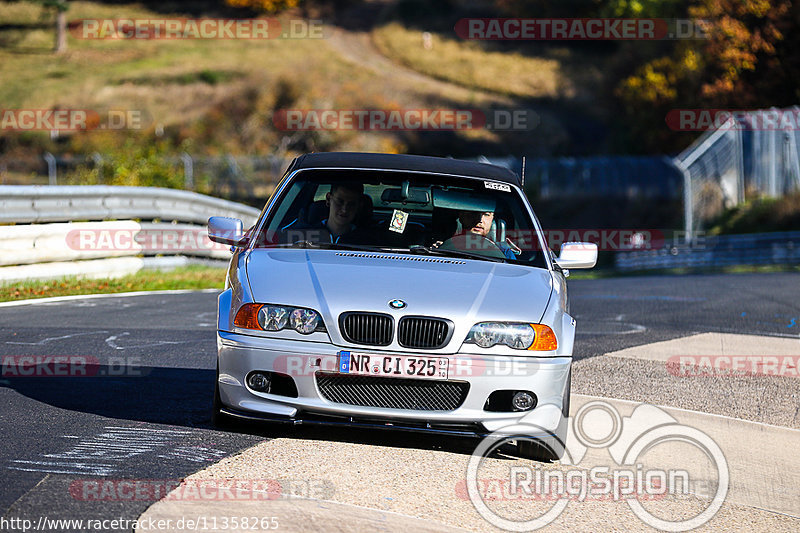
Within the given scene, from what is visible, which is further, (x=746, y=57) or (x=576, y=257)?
(x=746, y=57)

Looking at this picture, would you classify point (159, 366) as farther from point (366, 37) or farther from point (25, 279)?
point (366, 37)

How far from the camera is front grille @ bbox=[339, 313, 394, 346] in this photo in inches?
232

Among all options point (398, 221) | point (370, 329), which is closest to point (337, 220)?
point (398, 221)

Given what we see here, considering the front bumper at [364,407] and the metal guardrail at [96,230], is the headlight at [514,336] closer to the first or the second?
the front bumper at [364,407]

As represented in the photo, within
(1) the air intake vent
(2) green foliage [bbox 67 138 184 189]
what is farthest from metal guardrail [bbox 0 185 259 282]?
(2) green foliage [bbox 67 138 184 189]

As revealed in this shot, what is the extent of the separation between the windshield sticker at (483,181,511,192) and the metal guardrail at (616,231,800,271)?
2443 centimetres

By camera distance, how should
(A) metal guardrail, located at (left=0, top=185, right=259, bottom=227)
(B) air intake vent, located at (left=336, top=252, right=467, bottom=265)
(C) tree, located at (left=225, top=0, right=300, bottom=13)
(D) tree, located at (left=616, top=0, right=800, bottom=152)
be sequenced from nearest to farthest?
(B) air intake vent, located at (left=336, top=252, right=467, bottom=265), (A) metal guardrail, located at (left=0, top=185, right=259, bottom=227), (D) tree, located at (left=616, top=0, right=800, bottom=152), (C) tree, located at (left=225, top=0, right=300, bottom=13)

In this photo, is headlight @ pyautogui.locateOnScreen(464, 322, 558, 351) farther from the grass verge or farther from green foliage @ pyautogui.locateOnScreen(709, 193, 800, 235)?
green foliage @ pyautogui.locateOnScreen(709, 193, 800, 235)

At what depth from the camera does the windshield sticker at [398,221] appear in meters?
7.21

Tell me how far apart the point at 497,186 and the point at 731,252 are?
86.2ft

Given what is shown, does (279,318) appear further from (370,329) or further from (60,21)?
(60,21)

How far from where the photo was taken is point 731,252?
32250 millimetres

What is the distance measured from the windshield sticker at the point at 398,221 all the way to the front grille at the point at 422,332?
1.39 m

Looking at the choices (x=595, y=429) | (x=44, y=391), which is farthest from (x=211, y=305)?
(x=595, y=429)
